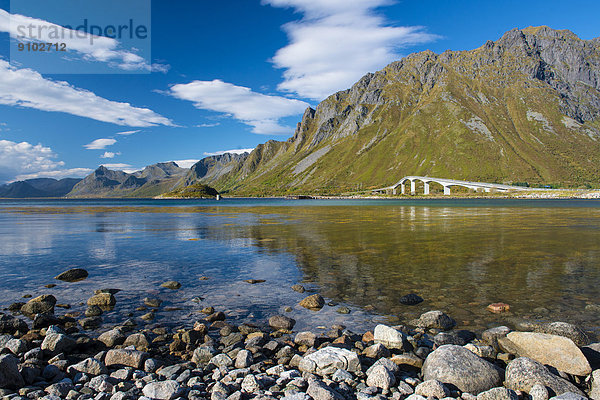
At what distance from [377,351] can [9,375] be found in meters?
10.4

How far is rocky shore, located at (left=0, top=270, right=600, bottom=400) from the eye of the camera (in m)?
8.77

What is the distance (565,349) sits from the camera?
10.1 metres

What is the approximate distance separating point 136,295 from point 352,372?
13407 mm

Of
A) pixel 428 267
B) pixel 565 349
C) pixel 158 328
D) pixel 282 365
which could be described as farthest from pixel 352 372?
pixel 428 267

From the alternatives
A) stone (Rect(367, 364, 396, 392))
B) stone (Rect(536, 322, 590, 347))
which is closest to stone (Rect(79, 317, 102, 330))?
stone (Rect(367, 364, 396, 392))

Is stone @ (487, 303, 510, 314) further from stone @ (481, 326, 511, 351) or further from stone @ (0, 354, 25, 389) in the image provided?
stone @ (0, 354, 25, 389)

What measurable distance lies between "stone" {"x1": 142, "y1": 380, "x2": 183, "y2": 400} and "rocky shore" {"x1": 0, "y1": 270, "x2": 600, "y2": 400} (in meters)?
0.03

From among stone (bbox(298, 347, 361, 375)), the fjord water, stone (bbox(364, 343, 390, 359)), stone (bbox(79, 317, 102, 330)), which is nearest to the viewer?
stone (bbox(298, 347, 361, 375))

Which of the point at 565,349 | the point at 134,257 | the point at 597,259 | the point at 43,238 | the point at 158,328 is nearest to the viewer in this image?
the point at 565,349

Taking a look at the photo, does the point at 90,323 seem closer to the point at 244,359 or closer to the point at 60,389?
the point at 60,389

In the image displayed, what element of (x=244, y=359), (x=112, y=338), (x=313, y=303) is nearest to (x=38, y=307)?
(x=112, y=338)

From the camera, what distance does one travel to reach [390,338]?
37.6 feet

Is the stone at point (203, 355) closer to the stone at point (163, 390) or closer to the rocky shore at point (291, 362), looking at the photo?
the rocky shore at point (291, 362)

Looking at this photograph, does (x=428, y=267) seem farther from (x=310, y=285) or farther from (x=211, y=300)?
(x=211, y=300)
